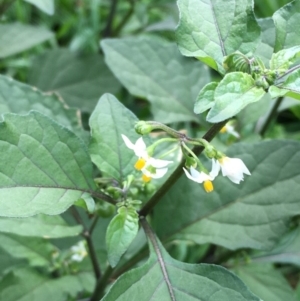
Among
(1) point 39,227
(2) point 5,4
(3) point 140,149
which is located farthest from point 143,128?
(2) point 5,4

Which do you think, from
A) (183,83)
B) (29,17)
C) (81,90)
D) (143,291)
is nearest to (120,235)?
(143,291)

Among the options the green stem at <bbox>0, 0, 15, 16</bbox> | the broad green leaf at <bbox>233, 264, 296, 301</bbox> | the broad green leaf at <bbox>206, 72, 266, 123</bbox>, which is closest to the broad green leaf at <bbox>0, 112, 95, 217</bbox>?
the broad green leaf at <bbox>206, 72, 266, 123</bbox>

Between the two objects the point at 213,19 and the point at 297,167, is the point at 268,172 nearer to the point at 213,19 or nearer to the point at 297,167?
the point at 297,167

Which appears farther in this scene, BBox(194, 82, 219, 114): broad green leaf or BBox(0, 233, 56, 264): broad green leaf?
BBox(0, 233, 56, 264): broad green leaf

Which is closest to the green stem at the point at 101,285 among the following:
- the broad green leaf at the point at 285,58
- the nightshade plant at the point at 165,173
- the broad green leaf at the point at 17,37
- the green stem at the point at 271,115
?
the nightshade plant at the point at 165,173

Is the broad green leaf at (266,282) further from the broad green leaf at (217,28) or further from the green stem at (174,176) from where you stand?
the broad green leaf at (217,28)

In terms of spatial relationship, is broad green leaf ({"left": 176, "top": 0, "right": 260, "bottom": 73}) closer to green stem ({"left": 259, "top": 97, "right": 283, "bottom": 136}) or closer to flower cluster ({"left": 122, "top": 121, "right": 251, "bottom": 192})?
flower cluster ({"left": 122, "top": 121, "right": 251, "bottom": 192})
